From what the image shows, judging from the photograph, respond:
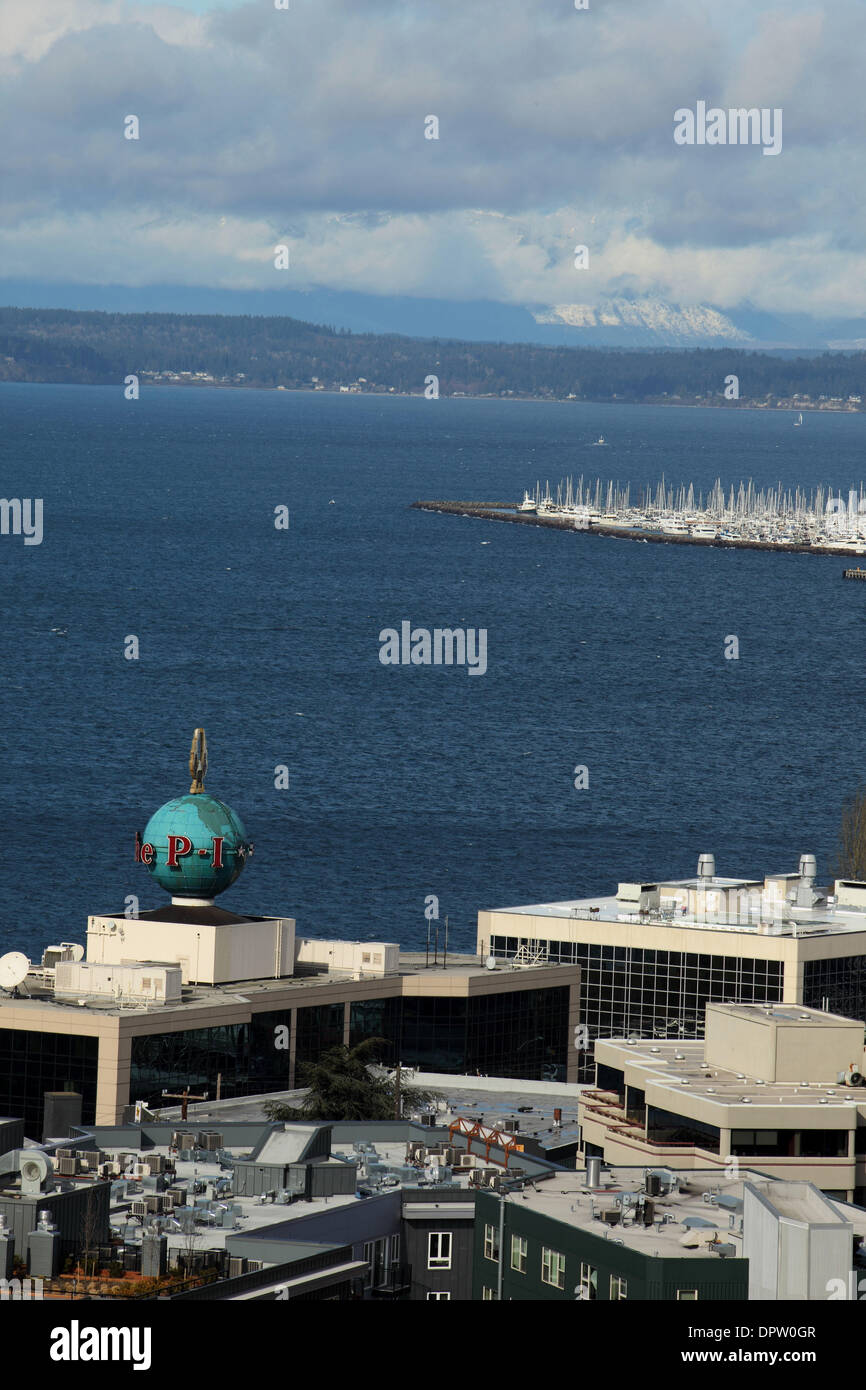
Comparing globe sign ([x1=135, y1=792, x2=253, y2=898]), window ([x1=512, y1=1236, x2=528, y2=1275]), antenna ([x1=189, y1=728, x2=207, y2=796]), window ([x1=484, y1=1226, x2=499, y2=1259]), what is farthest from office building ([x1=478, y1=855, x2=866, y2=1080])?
window ([x1=512, y1=1236, x2=528, y2=1275])

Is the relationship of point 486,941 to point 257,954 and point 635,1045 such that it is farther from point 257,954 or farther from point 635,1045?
point 635,1045

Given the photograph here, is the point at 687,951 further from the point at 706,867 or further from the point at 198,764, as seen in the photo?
the point at 198,764

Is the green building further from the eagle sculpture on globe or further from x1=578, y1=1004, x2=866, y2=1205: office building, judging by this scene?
the eagle sculpture on globe

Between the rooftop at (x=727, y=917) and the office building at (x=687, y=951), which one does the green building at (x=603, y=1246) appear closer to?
the office building at (x=687, y=951)

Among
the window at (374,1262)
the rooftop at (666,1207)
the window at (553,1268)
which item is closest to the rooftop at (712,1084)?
the rooftop at (666,1207)
